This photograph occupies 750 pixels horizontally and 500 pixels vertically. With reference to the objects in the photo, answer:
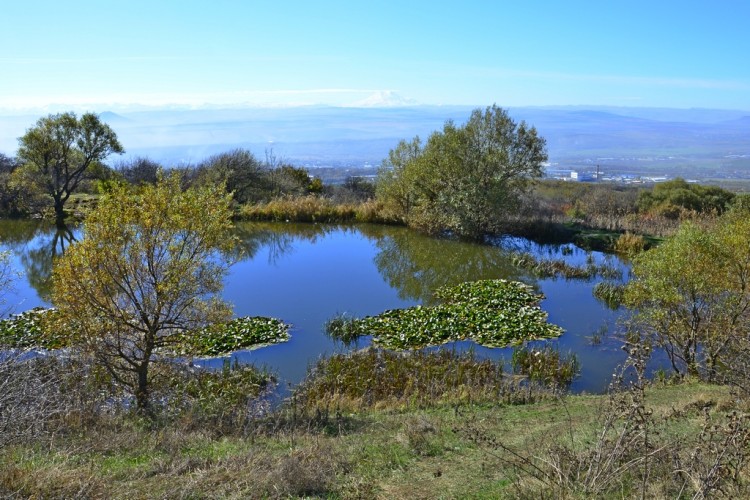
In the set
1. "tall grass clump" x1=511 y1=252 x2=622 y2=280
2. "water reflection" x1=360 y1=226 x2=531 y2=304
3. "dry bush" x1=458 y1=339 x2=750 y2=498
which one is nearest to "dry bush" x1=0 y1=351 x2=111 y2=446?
"dry bush" x1=458 y1=339 x2=750 y2=498

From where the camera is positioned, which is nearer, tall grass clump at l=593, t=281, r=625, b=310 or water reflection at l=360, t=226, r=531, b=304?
tall grass clump at l=593, t=281, r=625, b=310

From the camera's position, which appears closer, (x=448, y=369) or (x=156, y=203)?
(x=156, y=203)

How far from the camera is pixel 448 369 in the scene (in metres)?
11.0

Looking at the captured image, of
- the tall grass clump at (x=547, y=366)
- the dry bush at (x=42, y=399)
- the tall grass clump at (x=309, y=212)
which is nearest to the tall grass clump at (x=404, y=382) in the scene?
the tall grass clump at (x=547, y=366)

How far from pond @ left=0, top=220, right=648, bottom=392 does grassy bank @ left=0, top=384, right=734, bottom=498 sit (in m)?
3.55

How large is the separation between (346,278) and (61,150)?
19.2 meters

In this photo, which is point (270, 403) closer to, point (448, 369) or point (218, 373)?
point (218, 373)

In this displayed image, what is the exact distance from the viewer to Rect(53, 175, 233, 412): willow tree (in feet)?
27.8

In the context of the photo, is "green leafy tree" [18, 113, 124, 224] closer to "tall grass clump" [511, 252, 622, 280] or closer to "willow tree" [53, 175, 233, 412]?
"tall grass clump" [511, 252, 622, 280]

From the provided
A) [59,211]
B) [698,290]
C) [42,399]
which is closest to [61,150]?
[59,211]

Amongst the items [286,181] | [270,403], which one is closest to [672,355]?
[270,403]

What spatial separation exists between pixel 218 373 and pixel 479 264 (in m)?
13.8

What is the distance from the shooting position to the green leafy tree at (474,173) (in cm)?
2619

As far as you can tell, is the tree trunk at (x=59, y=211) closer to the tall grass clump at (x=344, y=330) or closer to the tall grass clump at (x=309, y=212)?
the tall grass clump at (x=309, y=212)
